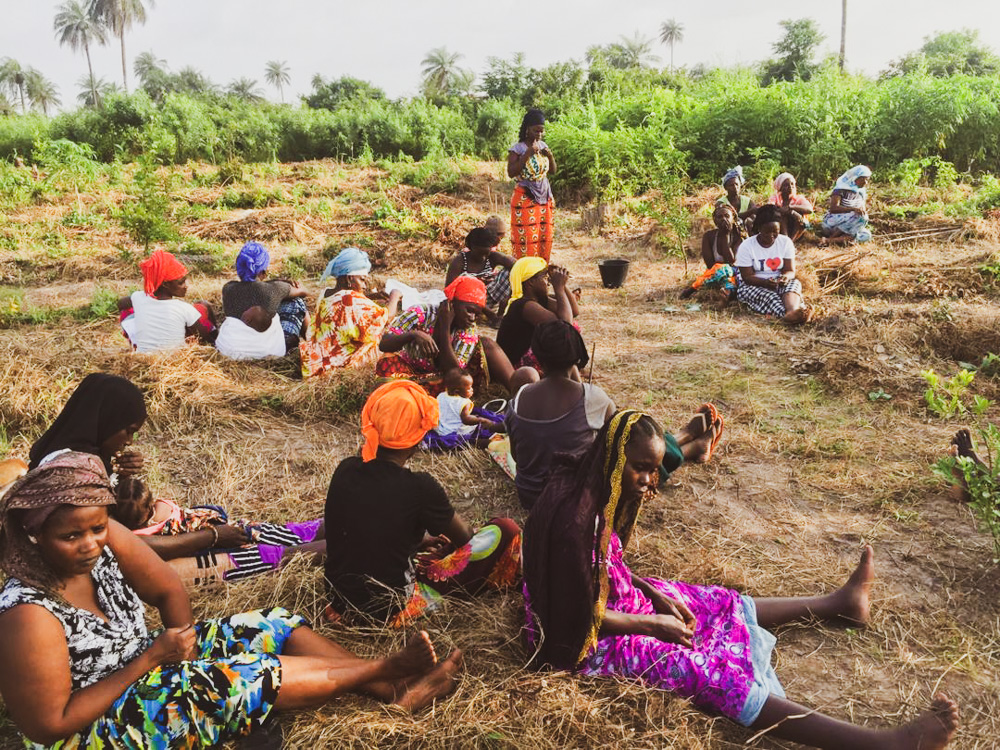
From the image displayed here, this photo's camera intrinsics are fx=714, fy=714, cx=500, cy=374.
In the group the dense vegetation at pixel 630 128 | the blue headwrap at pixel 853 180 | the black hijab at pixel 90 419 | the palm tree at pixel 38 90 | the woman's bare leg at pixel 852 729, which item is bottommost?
the woman's bare leg at pixel 852 729

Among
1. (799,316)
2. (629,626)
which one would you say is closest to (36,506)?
(629,626)

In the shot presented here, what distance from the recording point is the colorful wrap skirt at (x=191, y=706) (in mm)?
1852

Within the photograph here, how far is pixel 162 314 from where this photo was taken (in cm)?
506

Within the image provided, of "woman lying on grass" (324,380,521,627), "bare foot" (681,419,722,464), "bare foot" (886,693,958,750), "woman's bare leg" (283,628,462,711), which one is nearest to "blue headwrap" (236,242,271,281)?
"woman lying on grass" (324,380,521,627)

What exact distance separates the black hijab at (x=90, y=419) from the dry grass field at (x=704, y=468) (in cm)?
75

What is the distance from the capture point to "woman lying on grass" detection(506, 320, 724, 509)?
305 centimetres

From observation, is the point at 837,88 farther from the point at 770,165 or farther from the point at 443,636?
the point at 443,636

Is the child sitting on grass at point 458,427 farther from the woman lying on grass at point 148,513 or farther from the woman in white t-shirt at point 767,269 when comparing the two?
the woman in white t-shirt at point 767,269

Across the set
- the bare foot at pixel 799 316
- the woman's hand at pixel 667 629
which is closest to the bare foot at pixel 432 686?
the woman's hand at pixel 667 629

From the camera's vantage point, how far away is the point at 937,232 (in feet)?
27.6

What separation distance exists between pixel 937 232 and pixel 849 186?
1.15 m

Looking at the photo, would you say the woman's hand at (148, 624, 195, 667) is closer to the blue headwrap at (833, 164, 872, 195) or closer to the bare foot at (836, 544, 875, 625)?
the bare foot at (836, 544, 875, 625)

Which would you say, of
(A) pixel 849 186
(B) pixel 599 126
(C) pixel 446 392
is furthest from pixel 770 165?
(C) pixel 446 392

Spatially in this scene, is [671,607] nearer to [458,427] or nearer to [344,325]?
[458,427]
